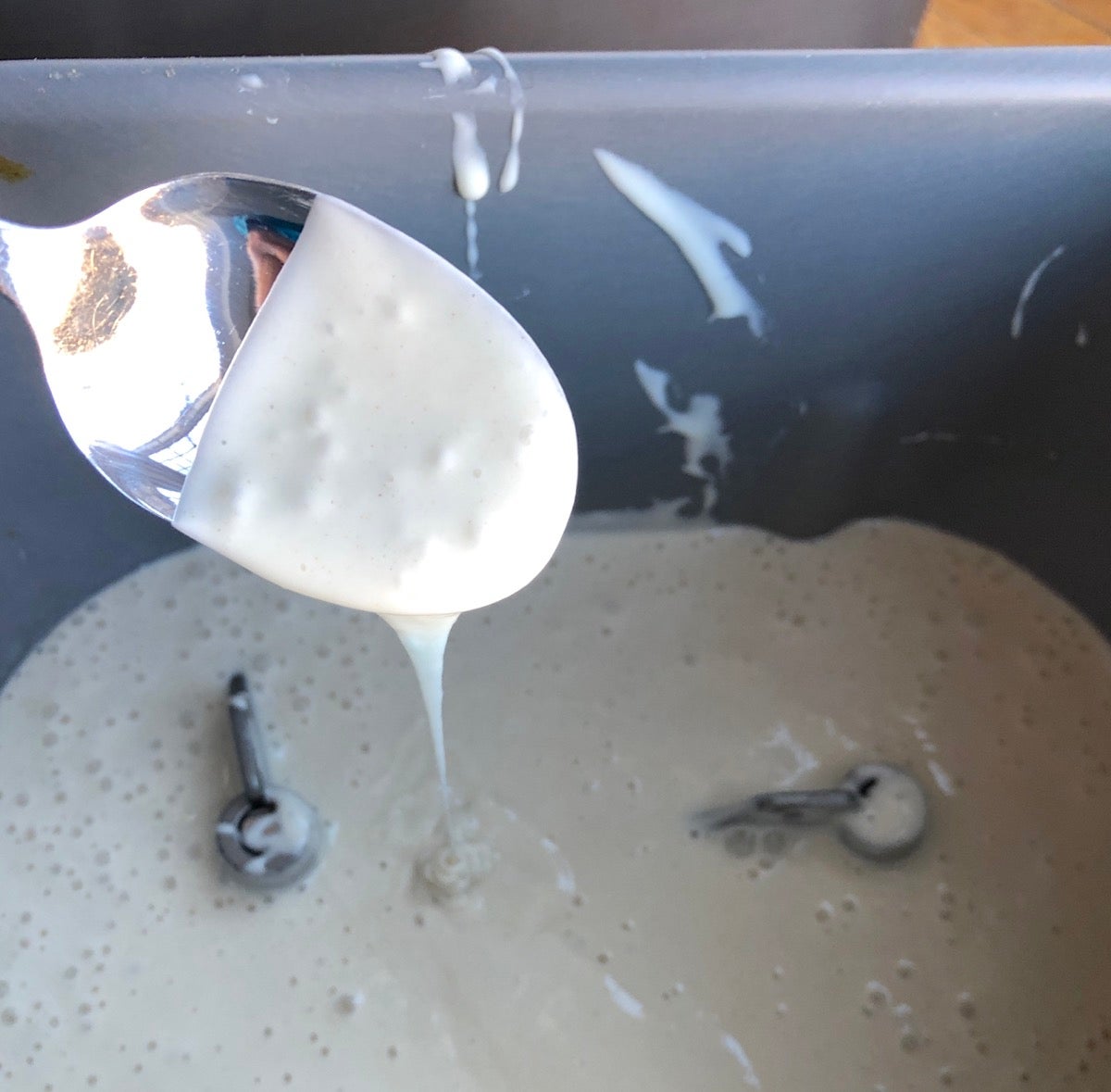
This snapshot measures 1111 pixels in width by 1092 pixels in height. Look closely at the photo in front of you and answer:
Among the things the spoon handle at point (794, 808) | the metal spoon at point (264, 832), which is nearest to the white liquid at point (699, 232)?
the spoon handle at point (794, 808)

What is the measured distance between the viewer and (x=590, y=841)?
705 mm

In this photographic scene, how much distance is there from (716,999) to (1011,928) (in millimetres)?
184

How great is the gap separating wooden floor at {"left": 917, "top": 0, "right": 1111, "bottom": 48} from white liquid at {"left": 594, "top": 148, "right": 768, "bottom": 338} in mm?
353

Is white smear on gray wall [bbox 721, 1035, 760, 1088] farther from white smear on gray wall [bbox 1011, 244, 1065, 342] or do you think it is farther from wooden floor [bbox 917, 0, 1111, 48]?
wooden floor [bbox 917, 0, 1111, 48]

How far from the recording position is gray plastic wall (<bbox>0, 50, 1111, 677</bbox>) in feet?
1.88

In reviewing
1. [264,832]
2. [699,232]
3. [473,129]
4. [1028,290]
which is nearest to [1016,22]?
[1028,290]

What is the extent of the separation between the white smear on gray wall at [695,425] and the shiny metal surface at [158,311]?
28 cm

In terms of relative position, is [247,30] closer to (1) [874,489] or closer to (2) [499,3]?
(2) [499,3]

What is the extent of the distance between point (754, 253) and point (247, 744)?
0.43 metres

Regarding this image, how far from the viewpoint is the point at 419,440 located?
1.55ft

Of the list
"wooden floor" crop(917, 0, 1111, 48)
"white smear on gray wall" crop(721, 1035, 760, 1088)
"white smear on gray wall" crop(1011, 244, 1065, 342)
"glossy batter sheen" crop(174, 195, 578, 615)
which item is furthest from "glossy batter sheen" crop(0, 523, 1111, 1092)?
"wooden floor" crop(917, 0, 1111, 48)

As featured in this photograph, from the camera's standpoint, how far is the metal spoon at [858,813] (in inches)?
26.8

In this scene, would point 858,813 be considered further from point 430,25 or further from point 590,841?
point 430,25

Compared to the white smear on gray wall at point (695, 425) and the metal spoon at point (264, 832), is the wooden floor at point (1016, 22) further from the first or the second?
the metal spoon at point (264, 832)
